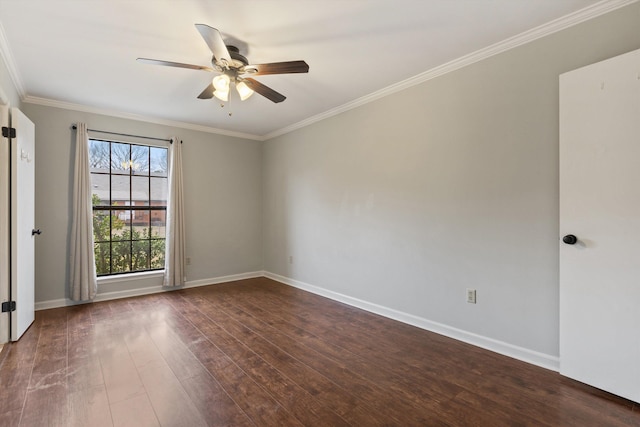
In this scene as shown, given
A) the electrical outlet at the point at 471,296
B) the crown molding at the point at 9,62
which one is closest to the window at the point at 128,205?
the crown molding at the point at 9,62

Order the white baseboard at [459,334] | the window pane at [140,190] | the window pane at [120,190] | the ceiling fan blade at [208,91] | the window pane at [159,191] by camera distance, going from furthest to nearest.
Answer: the window pane at [159,191], the window pane at [140,190], the window pane at [120,190], the ceiling fan blade at [208,91], the white baseboard at [459,334]

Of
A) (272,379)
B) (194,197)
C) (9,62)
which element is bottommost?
(272,379)

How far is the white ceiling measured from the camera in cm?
203

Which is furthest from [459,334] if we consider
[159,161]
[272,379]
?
[159,161]

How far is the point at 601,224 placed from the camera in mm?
1981

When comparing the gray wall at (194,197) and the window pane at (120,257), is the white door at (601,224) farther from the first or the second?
the window pane at (120,257)

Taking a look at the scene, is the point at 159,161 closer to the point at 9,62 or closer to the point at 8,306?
the point at 9,62

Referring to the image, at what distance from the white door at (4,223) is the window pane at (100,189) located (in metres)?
1.43

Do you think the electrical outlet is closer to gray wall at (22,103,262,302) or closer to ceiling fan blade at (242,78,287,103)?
ceiling fan blade at (242,78,287,103)

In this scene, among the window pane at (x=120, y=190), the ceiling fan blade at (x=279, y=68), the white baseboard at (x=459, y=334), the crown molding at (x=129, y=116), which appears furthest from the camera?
the window pane at (x=120, y=190)

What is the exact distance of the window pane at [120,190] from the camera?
427 centimetres

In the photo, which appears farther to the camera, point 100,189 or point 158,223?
point 158,223

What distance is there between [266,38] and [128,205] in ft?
10.9

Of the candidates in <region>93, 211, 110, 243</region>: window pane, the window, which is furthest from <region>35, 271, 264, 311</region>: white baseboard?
<region>93, 211, 110, 243</region>: window pane
